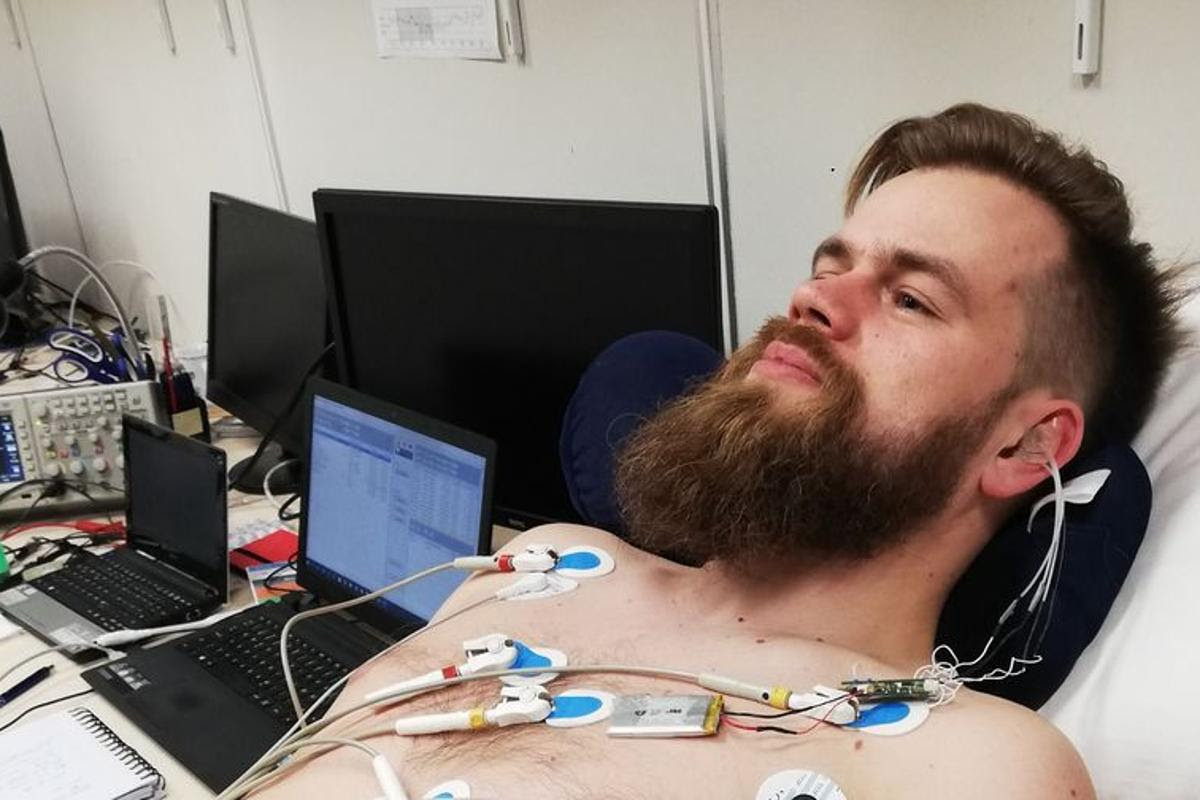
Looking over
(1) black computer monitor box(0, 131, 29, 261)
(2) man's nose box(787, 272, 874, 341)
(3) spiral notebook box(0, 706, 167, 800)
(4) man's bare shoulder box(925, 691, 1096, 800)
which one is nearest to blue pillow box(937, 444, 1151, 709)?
(4) man's bare shoulder box(925, 691, 1096, 800)

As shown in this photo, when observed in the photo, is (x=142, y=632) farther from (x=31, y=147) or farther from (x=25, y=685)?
(x=31, y=147)

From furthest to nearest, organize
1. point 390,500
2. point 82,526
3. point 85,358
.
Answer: point 85,358 < point 82,526 < point 390,500

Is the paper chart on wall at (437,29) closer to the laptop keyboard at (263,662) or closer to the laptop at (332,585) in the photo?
the laptop at (332,585)

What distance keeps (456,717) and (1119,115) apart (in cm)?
87

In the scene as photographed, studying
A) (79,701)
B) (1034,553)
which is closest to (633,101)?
(1034,553)

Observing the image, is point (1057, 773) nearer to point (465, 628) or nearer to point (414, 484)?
point (465, 628)

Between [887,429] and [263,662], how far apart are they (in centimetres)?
84

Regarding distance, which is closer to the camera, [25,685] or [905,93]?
[905,93]

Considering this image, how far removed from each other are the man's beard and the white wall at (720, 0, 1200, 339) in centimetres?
33

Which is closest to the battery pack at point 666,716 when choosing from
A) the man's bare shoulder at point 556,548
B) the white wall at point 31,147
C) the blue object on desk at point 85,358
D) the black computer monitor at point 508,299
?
the man's bare shoulder at point 556,548

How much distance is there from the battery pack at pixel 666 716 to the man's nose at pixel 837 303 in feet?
1.17

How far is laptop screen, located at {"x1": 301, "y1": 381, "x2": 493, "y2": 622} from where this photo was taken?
1.25 meters

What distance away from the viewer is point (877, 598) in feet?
3.32

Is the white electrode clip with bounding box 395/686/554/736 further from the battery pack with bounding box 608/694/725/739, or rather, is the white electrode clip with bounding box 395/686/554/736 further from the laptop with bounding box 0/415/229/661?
the laptop with bounding box 0/415/229/661
